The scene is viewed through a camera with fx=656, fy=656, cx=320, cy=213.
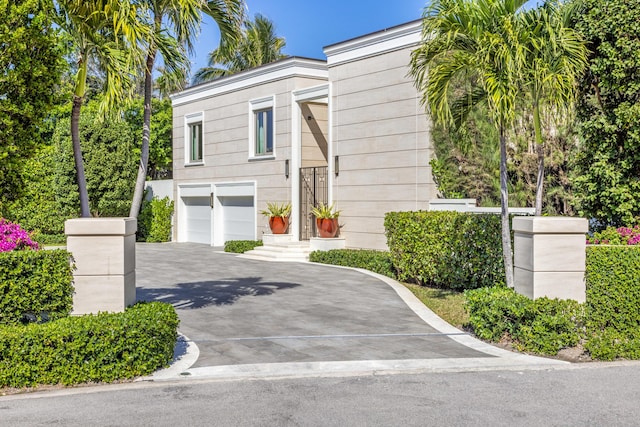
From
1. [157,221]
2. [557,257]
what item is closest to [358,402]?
[557,257]

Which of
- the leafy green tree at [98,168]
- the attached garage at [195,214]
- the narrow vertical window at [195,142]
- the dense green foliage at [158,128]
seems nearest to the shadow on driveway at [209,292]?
the attached garage at [195,214]

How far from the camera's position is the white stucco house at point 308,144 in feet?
59.7

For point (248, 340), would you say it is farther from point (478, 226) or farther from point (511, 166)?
point (511, 166)

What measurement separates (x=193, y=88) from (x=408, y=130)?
1282 cm

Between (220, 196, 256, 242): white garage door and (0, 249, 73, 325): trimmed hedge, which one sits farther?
(220, 196, 256, 242): white garage door

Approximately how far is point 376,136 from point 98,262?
12.2 metres

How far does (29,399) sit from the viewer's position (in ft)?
21.1

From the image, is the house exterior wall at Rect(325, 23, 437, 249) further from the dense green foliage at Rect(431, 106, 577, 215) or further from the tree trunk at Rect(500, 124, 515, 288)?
the tree trunk at Rect(500, 124, 515, 288)

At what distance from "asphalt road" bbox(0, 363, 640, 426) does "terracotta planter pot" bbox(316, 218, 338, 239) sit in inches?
496

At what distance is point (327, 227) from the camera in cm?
1988

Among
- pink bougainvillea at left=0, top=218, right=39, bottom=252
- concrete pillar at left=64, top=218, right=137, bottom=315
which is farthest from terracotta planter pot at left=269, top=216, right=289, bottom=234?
concrete pillar at left=64, top=218, right=137, bottom=315

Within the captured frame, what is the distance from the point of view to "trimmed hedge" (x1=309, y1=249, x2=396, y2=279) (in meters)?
16.7

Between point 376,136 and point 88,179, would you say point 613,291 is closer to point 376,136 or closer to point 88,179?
point 376,136

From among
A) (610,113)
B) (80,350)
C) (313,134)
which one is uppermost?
(313,134)
